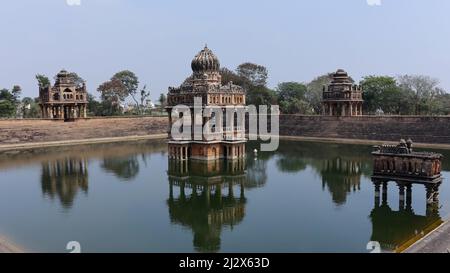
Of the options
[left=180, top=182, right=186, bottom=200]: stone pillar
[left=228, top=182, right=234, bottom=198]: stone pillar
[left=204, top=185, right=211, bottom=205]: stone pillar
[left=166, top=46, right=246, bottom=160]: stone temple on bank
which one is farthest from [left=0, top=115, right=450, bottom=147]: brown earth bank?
[left=204, top=185, right=211, bottom=205]: stone pillar

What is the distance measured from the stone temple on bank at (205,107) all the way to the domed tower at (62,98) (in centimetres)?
1338

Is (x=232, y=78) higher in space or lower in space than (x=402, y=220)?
higher

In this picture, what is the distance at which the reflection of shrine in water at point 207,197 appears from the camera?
11711 millimetres

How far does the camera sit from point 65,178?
18438 millimetres

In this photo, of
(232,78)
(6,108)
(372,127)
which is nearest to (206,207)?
(372,127)

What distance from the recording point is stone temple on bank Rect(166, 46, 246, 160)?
21859mm

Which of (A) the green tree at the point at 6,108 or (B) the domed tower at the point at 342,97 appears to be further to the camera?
(A) the green tree at the point at 6,108

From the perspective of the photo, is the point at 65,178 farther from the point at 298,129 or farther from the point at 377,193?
the point at 298,129

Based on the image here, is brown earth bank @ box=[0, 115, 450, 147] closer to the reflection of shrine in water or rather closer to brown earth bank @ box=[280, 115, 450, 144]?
brown earth bank @ box=[280, 115, 450, 144]

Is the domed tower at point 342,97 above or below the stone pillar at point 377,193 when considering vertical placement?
above

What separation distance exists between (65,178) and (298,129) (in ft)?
70.1

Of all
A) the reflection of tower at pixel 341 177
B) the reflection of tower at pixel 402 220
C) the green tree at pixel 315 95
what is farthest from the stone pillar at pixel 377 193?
the green tree at pixel 315 95
